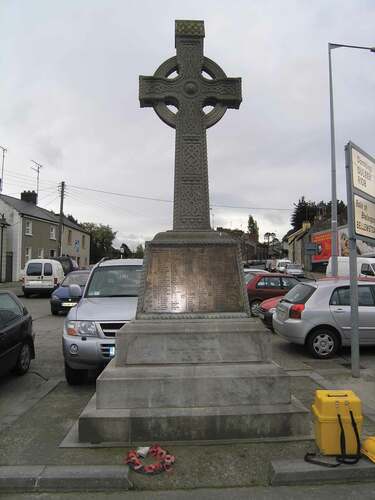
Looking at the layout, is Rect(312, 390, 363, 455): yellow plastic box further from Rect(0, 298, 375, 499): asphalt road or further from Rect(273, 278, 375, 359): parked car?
Rect(273, 278, 375, 359): parked car

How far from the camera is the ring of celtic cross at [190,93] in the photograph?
6113mm

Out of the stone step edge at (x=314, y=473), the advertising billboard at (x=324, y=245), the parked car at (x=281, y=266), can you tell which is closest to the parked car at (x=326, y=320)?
the stone step edge at (x=314, y=473)

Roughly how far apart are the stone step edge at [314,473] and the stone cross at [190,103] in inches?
118

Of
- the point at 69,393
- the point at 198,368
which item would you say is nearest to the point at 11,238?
the point at 69,393

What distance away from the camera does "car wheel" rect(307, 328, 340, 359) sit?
30.1ft

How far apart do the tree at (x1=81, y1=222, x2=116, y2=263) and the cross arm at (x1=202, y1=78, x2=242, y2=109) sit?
58.5m

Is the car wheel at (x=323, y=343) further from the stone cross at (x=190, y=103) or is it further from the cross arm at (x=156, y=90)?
the cross arm at (x=156, y=90)

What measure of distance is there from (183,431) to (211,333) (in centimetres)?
107

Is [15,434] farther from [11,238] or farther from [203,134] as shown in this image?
[11,238]

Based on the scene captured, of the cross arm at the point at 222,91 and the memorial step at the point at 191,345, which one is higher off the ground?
the cross arm at the point at 222,91

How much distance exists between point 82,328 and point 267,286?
1048 centimetres

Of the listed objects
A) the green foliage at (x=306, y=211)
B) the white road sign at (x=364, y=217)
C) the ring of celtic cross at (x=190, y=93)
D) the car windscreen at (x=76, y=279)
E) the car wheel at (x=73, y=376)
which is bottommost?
the car wheel at (x=73, y=376)

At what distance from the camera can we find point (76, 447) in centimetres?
429

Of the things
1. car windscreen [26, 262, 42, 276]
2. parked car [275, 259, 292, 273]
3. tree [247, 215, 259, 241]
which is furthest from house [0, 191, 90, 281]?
tree [247, 215, 259, 241]
